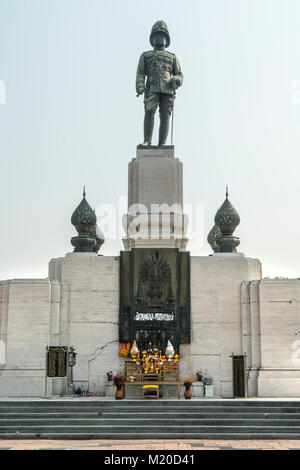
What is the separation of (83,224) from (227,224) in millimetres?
5211

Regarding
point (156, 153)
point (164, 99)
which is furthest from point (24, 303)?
point (164, 99)

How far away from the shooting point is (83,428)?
1755cm

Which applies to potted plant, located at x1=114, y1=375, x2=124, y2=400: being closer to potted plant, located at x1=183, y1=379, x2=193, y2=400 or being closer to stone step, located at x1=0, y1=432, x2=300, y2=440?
potted plant, located at x1=183, y1=379, x2=193, y2=400

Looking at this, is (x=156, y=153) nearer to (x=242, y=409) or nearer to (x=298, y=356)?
(x=298, y=356)

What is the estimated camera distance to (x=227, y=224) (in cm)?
2534

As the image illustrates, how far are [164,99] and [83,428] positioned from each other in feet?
41.7

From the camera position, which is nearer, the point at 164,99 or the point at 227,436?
the point at 227,436

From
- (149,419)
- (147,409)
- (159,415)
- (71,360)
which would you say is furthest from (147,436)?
(71,360)

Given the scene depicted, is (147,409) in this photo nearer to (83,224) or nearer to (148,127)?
(83,224)

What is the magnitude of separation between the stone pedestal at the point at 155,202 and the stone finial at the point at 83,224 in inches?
55.6

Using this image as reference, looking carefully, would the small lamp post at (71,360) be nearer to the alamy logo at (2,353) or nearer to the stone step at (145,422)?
the alamy logo at (2,353)

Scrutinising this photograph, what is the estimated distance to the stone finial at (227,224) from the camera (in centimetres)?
2509

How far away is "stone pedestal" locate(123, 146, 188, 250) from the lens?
24000mm
